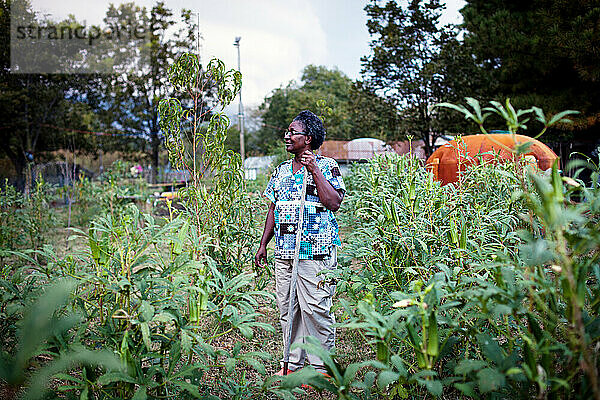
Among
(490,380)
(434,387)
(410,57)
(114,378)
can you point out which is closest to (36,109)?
(410,57)

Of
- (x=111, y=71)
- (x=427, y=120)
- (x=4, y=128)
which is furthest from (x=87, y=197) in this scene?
(x=111, y=71)

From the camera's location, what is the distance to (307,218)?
2496 millimetres

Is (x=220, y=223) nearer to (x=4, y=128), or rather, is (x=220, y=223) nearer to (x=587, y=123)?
(x=587, y=123)

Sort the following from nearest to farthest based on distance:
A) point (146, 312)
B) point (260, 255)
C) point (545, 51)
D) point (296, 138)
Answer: point (146, 312) → point (296, 138) → point (260, 255) → point (545, 51)

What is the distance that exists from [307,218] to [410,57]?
13.2 m

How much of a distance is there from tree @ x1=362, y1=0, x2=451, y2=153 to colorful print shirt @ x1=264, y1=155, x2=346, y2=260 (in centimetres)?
1246

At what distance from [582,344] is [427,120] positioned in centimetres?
1422

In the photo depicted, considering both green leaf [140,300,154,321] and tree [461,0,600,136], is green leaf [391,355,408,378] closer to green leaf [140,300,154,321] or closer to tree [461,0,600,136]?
green leaf [140,300,154,321]

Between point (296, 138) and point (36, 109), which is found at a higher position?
point (36, 109)

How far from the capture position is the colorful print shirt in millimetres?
2496

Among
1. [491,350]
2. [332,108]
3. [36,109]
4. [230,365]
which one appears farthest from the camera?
[332,108]

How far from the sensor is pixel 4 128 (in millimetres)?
17688

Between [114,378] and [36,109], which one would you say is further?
[36,109]

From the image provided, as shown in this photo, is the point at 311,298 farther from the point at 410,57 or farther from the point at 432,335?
the point at 410,57
